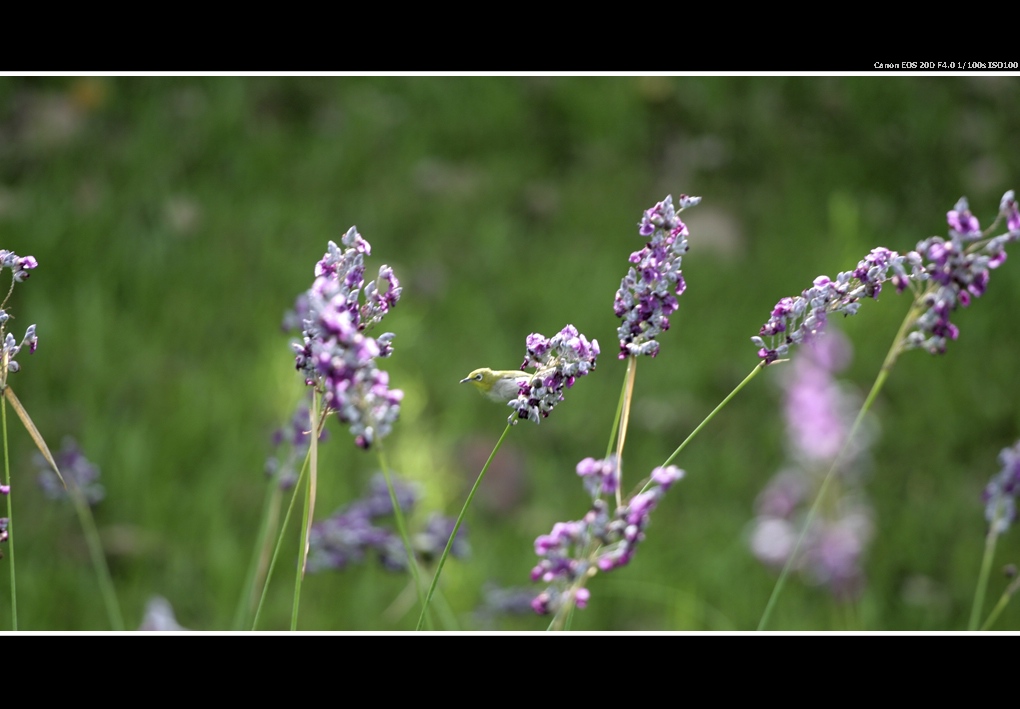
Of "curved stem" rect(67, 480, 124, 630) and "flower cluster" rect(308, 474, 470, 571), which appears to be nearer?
"curved stem" rect(67, 480, 124, 630)

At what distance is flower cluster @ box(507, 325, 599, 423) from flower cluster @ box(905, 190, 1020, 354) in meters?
0.25

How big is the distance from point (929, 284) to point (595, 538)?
341mm

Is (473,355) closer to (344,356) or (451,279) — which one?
(451,279)

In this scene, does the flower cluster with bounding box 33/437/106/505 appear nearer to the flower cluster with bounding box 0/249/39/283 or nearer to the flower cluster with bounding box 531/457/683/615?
the flower cluster with bounding box 0/249/39/283

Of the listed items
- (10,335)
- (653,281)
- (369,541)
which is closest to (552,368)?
(653,281)

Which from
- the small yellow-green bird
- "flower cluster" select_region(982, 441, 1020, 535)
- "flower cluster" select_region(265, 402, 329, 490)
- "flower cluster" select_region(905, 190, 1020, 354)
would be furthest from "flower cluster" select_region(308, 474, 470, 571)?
"flower cluster" select_region(905, 190, 1020, 354)

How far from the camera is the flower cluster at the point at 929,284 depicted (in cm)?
69

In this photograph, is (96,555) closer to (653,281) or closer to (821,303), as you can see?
(653,281)

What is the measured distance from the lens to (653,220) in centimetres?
77

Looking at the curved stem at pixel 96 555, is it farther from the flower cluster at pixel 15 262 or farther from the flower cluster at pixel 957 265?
the flower cluster at pixel 957 265

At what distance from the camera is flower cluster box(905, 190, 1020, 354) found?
2.25 ft

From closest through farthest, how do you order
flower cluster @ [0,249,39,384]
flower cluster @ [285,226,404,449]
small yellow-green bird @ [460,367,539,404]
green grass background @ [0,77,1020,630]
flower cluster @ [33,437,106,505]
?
flower cluster @ [285,226,404,449], flower cluster @ [0,249,39,384], small yellow-green bird @ [460,367,539,404], flower cluster @ [33,437,106,505], green grass background @ [0,77,1020,630]

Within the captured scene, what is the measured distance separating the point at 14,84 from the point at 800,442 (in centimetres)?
277

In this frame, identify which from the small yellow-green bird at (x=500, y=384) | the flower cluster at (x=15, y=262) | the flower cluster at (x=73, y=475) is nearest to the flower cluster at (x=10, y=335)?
the flower cluster at (x=15, y=262)
